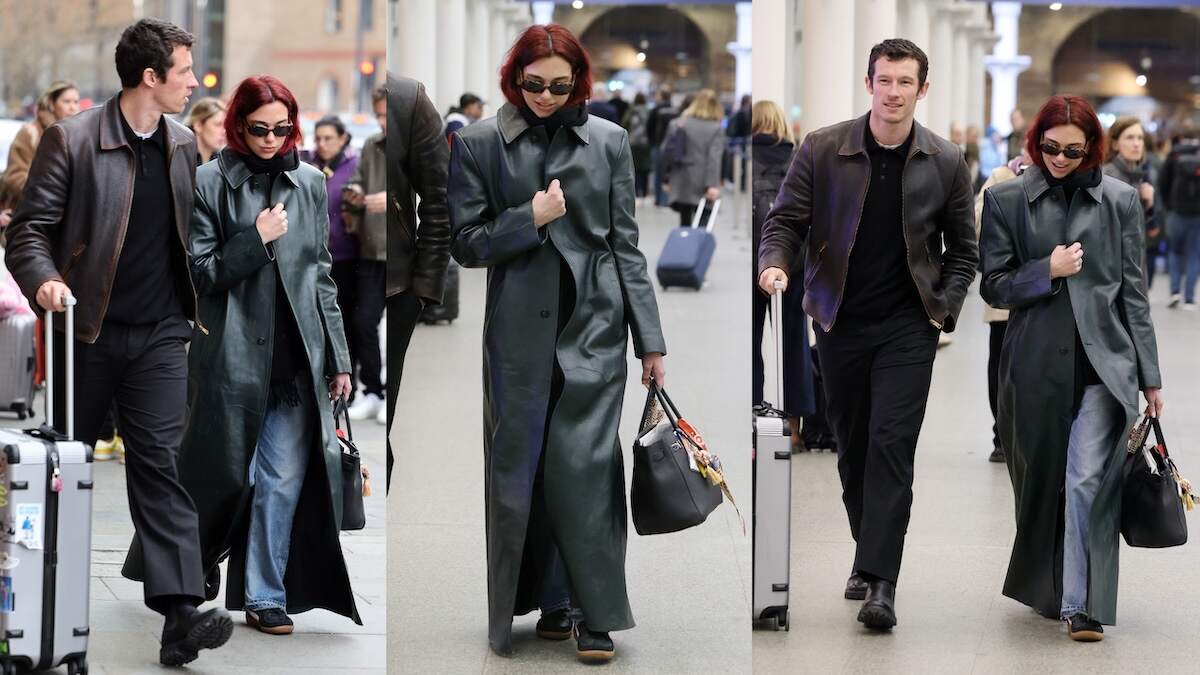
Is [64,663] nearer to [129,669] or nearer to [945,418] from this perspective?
[129,669]

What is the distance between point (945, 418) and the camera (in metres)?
7.96

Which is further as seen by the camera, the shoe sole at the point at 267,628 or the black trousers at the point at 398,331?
the shoe sole at the point at 267,628

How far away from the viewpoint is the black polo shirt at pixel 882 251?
5.49 meters

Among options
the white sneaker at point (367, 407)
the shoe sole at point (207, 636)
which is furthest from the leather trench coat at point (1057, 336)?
the white sneaker at point (367, 407)

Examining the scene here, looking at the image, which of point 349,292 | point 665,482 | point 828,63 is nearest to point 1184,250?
point 349,292

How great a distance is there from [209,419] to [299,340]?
1.15ft

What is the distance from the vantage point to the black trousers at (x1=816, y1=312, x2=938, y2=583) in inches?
219

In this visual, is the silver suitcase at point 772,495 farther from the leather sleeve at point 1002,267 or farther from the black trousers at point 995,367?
the black trousers at point 995,367

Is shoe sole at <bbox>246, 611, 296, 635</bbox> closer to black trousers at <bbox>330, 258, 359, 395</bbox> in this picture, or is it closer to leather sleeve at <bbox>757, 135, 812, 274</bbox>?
leather sleeve at <bbox>757, 135, 812, 274</bbox>

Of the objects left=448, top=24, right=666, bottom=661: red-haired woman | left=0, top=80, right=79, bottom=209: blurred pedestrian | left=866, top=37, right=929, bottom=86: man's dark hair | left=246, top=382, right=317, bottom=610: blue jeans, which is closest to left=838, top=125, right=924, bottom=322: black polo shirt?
left=866, top=37, right=929, bottom=86: man's dark hair

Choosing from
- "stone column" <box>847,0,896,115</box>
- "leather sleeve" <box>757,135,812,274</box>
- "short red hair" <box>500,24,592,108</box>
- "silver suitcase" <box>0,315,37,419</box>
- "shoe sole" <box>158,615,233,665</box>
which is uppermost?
"stone column" <box>847,0,896,115</box>

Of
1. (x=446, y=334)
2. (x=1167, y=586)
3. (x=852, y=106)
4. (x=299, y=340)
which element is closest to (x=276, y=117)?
(x=299, y=340)

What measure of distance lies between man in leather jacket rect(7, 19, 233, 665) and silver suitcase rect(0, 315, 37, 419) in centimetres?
458

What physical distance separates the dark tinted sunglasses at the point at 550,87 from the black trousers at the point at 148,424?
1.55 metres
